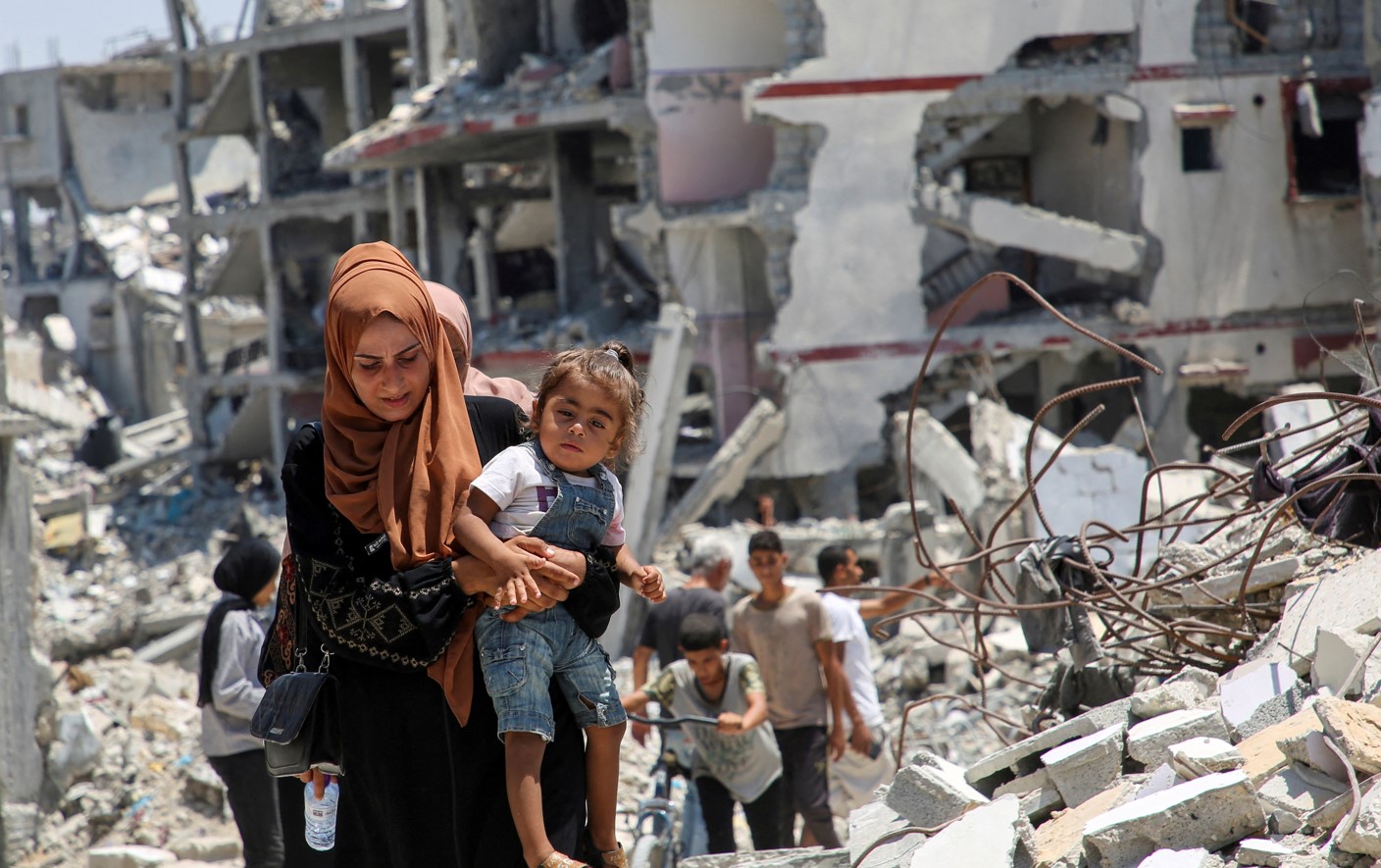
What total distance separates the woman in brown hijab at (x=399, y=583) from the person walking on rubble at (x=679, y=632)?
213 cm

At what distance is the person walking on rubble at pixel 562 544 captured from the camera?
10.5 ft

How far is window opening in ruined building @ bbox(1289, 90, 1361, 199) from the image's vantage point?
612 inches

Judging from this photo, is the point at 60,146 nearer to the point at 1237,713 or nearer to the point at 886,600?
the point at 886,600

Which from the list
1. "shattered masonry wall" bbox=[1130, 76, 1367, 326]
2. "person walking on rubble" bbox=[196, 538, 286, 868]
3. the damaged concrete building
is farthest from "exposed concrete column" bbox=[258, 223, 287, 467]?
"person walking on rubble" bbox=[196, 538, 286, 868]

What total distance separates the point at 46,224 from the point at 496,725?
42868mm

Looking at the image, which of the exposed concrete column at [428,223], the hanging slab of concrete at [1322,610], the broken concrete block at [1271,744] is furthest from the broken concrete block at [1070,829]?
the exposed concrete column at [428,223]

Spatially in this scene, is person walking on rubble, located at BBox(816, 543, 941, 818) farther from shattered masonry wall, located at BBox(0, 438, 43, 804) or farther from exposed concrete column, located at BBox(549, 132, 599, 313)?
exposed concrete column, located at BBox(549, 132, 599, 313)

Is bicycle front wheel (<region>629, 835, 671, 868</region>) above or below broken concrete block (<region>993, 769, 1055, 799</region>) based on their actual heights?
below

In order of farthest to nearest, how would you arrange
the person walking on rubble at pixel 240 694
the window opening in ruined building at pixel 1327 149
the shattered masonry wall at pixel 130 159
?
the shattered masonry wall at pixel 130 159 < the window opening in ruined building at pixel 1327 149 < the person walking on rubble at pixel 240 694

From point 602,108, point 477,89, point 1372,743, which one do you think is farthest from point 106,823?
point 477,89

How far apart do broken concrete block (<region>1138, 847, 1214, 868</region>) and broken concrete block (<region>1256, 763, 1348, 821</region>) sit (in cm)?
28

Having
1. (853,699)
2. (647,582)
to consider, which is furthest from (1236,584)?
(647,582)

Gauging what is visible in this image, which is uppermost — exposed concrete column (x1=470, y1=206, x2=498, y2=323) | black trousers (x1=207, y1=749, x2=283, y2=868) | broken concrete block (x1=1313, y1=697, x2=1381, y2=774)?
broken concrete block (x1=1313, y1=697, x2=1381, y2=774)

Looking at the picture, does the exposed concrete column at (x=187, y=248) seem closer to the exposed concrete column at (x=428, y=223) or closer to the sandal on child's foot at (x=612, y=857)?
the exposed concrete column at (x=428, y=223)
